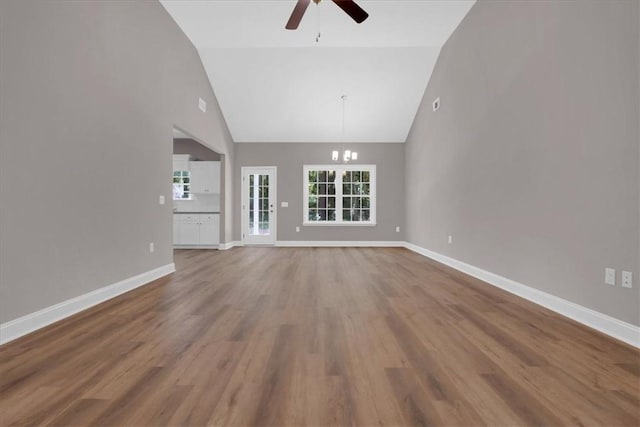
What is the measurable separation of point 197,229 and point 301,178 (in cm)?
285

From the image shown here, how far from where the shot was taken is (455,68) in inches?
194

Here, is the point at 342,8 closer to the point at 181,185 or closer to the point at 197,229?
the point at 197,229

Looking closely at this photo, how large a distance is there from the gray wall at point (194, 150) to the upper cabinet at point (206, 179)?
457 millimetres

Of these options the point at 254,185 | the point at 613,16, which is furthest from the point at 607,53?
the point at 254,185

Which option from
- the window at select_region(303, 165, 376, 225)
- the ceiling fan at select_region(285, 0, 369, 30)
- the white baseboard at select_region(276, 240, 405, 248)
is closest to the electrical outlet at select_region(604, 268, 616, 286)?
the ceiling fan at select_region(285, 0, 369, 30)

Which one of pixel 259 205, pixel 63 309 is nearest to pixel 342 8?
pixel 63 309

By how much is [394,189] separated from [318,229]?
7.35ft

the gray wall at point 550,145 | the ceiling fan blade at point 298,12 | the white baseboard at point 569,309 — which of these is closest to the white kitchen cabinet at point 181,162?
the ceiling fan blade at point 298,12

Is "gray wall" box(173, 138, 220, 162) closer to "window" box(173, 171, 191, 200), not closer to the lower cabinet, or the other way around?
"window" box(173, 171, 191, 200)

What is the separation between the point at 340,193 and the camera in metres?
8.27

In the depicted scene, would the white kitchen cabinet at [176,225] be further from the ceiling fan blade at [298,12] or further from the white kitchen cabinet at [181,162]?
the ceiling fan blade at [298,12]

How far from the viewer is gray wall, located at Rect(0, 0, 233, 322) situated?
87.6 inches

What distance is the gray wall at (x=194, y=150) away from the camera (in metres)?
7.86

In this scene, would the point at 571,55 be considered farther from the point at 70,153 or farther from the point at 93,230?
the point at 93,230
